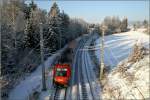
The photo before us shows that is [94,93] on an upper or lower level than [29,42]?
lower

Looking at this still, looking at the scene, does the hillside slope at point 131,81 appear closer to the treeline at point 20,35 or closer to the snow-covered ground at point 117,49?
the snow-covered ground at point 117,49

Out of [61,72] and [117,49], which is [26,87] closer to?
[61,72]

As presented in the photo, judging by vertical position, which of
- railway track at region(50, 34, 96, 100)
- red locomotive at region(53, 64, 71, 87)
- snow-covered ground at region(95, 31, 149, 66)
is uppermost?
snow-covered ground at region(95, 31, 149, 66)

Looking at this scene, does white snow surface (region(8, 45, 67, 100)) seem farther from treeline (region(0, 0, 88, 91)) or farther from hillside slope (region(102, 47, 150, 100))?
hillside slope (region(102, 47, 150, 100))

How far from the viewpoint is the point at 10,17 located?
1702 inches

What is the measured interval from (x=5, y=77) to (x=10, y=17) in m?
14.2

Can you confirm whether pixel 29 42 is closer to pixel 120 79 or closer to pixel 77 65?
pixel 77 65

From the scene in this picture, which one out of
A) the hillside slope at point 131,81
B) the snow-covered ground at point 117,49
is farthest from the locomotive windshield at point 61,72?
the snow-covered ground at point 117,49

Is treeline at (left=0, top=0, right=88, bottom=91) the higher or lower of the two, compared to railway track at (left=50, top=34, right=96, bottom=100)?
higher

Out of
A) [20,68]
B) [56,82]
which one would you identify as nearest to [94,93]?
[56,82]

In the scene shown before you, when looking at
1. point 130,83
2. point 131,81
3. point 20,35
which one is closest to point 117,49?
point 20,35

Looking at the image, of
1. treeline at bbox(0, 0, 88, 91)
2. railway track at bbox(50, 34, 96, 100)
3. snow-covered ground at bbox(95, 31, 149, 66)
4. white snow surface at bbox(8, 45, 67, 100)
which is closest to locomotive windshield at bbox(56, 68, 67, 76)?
railway track at bbox(50, 34, 96, 100)

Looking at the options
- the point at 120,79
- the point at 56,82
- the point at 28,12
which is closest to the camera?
the point at 56,82

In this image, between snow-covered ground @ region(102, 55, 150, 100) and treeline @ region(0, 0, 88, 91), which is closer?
snow-covered ground @ region(102, 55, 150, 100)
